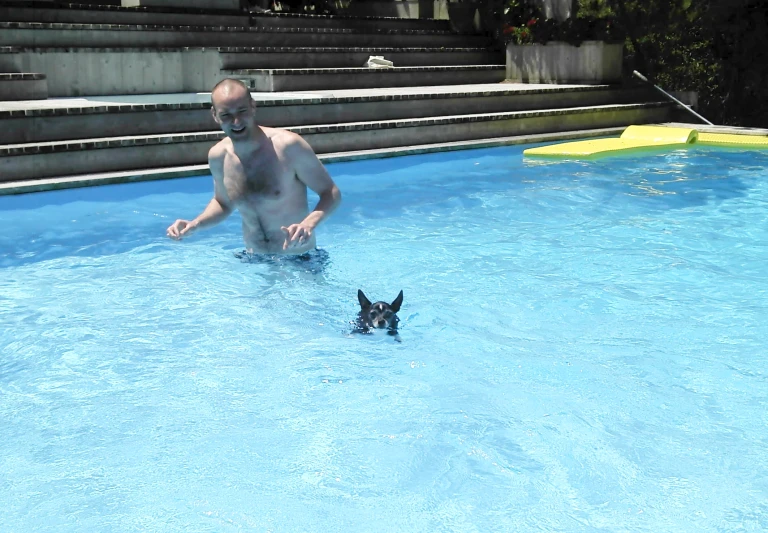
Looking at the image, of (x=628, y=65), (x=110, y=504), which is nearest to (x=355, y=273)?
(x=110, y=504)

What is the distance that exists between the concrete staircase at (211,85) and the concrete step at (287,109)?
0.05 feet

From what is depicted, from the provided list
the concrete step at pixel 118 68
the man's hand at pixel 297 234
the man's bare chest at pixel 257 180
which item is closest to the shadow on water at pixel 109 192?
the concrete step at pixel 118 68

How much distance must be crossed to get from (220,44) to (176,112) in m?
3.64

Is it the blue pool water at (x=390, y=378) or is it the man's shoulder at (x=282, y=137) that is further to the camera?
the man's shoulder at (x=282, y=137)

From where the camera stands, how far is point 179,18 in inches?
502

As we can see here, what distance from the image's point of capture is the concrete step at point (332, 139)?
26.0ft

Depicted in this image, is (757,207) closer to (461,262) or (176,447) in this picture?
(461,262)

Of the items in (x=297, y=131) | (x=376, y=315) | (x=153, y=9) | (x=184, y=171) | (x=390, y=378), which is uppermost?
(x=153, y=9)

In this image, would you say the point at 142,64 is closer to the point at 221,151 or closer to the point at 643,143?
the point at 221,151

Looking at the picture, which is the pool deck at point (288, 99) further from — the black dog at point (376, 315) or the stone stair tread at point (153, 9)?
the black dog at point (376, 315)

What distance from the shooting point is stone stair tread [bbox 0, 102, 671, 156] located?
7.89 m

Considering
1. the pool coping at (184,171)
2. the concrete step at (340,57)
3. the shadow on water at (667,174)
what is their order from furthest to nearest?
the concrete step at (340,57), the shadow on water at (667,174), the pool coping at (184,171)

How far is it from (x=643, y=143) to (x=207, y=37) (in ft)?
20.6

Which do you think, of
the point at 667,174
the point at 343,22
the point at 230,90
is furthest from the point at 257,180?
the point at 343,22
